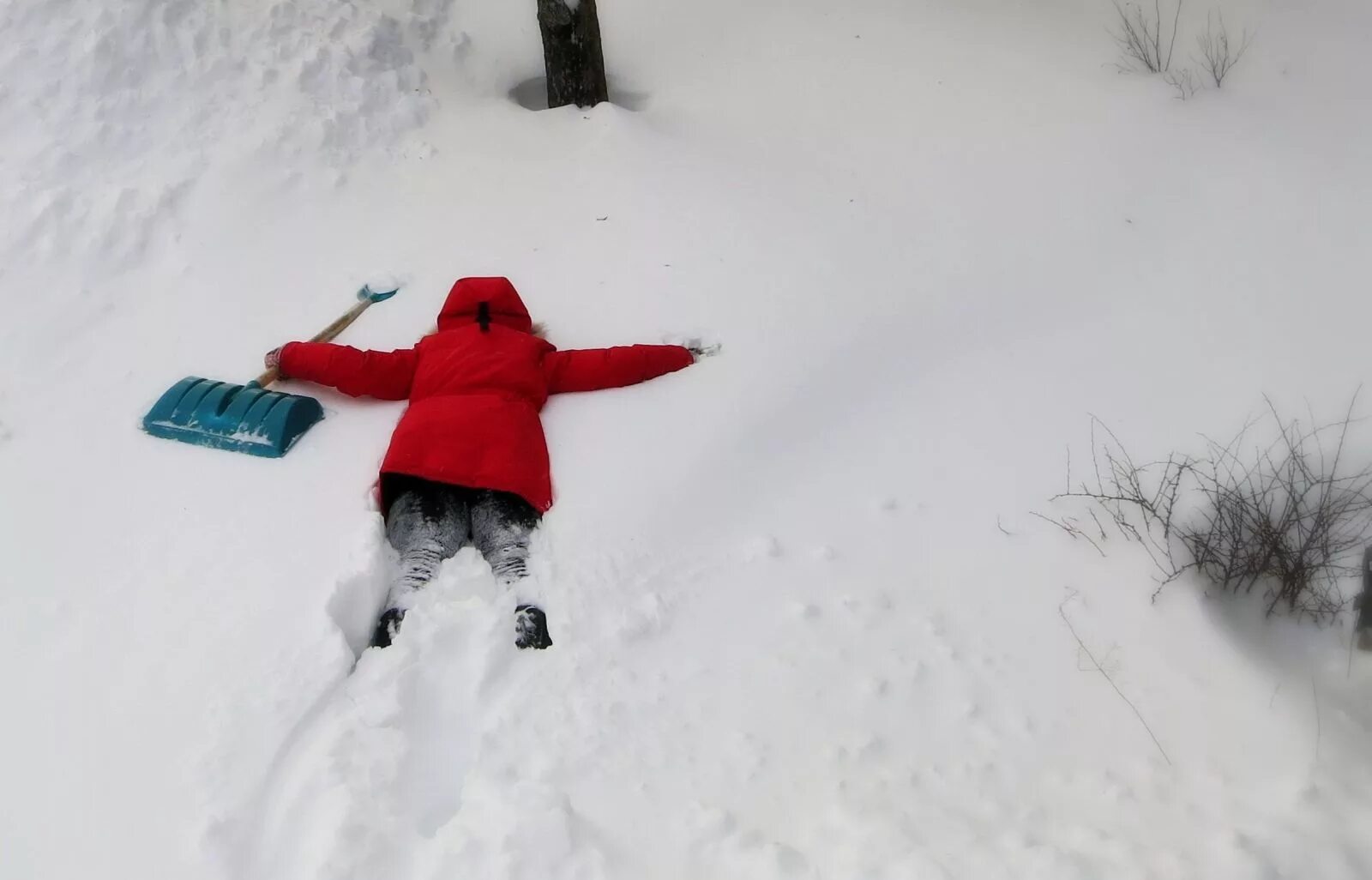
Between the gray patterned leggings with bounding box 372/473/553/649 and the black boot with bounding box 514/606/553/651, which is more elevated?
the gray patterned leggings with bounding box 372/473/553/649

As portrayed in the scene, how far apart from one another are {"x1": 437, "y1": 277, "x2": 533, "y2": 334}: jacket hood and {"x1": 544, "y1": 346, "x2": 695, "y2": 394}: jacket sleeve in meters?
0.21

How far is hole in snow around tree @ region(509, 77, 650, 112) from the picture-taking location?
434 cm

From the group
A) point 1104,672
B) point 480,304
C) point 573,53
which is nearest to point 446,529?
point 480,304

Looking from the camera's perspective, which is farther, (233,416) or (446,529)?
(233,416)

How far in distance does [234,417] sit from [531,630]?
47.2 inches

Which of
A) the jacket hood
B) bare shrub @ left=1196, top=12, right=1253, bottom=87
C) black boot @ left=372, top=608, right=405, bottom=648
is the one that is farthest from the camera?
bare shrub @ left=1196, top=12, right=1253, bottom=87

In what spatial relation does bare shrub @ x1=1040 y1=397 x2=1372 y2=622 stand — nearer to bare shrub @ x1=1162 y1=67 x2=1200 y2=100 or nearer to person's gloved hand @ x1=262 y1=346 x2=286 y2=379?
bare shrub @ x1=1162 y1=67 x2=1200 y2=100

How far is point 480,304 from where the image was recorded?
9.47 ft

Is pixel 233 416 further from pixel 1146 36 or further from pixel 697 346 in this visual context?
pixel 1146 36

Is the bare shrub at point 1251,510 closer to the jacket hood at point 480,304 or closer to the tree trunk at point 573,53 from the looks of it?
the jacket hood at point 480,304

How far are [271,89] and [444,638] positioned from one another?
2919 millimetres

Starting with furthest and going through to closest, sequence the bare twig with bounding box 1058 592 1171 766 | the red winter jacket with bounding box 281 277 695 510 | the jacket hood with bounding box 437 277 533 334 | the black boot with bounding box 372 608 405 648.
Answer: the jacket hood with bounding box 437 277 533 334
the red winter jacket with bounding box 281 277 695 510
the black boot with bounding box 372 608 405 648
the bare twig with bounding box 1058 592 1171 766

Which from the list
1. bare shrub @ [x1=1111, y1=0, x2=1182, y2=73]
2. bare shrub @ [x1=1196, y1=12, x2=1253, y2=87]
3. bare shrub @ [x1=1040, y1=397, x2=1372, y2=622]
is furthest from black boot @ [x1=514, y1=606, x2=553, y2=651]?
bare shrub @ [x1=1196, y1=12, x2=1253, y2=87]

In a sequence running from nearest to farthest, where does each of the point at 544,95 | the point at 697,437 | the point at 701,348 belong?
the point at 697,437 < the point at 701,348 < the point at 544,95
